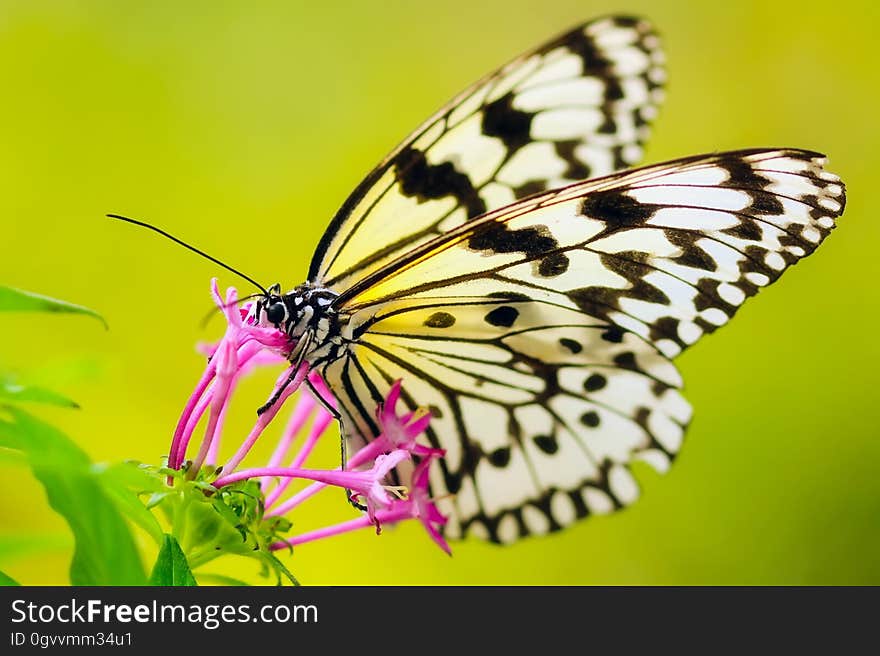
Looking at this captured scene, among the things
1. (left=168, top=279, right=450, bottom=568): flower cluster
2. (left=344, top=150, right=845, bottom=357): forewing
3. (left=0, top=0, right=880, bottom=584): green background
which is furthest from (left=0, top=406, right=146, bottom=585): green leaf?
(left=0, top=0, right=880, bottom=584): green background

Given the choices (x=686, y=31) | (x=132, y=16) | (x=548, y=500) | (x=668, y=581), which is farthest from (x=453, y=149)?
(x=686, y=31)

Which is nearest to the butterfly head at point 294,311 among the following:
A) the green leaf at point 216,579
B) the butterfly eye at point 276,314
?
the butterfly eye at point 276,314

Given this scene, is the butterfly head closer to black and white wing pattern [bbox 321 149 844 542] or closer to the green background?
black and white wing pattern [bbox 321 149 844 542]

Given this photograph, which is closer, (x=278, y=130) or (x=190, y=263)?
(x=190, y=263)

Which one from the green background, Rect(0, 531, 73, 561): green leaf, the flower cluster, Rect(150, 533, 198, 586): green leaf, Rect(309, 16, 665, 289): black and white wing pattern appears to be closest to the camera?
Rect(150, 533, 198, 586): green leaf

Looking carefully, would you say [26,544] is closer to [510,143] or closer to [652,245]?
[652,245]

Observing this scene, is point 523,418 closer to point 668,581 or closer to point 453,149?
point 453,149

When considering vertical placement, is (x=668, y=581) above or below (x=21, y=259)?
below
